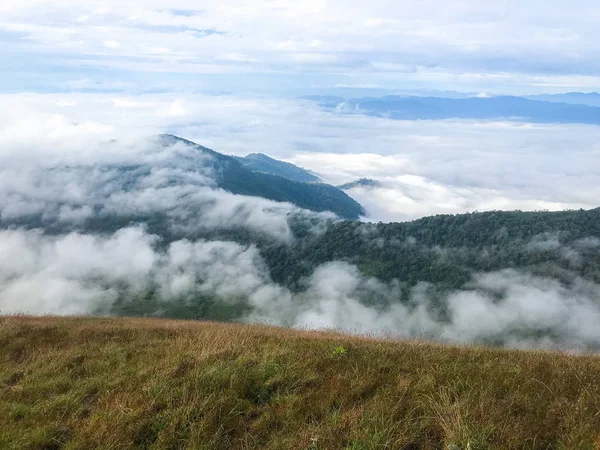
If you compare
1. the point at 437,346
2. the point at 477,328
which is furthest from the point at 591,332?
the point at 437,346

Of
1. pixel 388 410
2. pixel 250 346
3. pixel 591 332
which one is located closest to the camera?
pixel 388 410

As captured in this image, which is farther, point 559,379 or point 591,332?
point 591,332

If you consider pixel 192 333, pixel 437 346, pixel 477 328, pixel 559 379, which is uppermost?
pixel 559 379

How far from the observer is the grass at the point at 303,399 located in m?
5.64

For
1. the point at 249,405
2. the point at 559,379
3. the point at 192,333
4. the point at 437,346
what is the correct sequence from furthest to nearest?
the point at 192,333, the point at 437,346, the point at 559,379, the point at 249,405

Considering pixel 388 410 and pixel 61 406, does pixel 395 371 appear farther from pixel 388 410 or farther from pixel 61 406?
pixel 61 406

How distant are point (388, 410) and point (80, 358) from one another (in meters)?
6.95

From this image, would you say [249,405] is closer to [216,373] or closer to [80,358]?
[216,373]

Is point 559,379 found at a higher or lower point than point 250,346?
higher

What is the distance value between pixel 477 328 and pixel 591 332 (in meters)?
39.2

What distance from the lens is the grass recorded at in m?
5.64

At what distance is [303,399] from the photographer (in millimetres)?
6688

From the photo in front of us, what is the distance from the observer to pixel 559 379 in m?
7.18

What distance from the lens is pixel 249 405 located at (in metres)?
6.69
